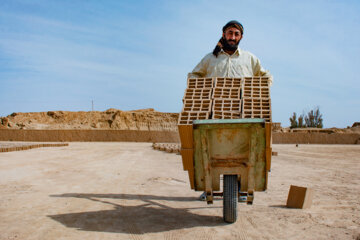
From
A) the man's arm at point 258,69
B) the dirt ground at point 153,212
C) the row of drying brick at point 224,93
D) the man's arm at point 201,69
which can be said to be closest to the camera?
the dirt ground at point 153,212

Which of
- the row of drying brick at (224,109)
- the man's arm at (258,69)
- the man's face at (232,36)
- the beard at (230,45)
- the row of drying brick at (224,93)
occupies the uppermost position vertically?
the man's face at (232,36)

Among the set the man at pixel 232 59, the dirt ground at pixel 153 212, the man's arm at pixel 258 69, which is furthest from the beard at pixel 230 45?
the dirt ground at pixel 153 212

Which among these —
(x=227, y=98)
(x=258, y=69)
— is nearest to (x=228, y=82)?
(x=227, y=98)

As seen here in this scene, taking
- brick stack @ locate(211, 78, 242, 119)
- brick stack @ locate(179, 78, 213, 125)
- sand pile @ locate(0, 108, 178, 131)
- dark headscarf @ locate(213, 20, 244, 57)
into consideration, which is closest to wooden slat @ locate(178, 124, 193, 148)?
brick stack @ locate(179, 78, 213, 125)

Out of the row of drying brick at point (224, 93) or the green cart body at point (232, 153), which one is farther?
the row of drying brick at point (224, 93)

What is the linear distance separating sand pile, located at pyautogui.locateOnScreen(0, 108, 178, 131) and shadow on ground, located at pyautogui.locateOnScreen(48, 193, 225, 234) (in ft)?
175

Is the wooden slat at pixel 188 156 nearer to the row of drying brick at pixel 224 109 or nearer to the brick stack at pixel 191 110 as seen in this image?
the brick stack at pixel 191 110

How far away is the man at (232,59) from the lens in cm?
562

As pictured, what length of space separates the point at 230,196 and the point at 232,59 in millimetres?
2438

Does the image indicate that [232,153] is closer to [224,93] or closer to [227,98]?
[227,98]

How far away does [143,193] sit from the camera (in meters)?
6.71

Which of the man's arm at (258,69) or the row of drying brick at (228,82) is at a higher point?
the man's arm at (258,69)

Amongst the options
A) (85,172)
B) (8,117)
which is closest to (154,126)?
(8,117)

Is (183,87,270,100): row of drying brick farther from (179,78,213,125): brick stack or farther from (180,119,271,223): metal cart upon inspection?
(180,119,271,223): metal cart
